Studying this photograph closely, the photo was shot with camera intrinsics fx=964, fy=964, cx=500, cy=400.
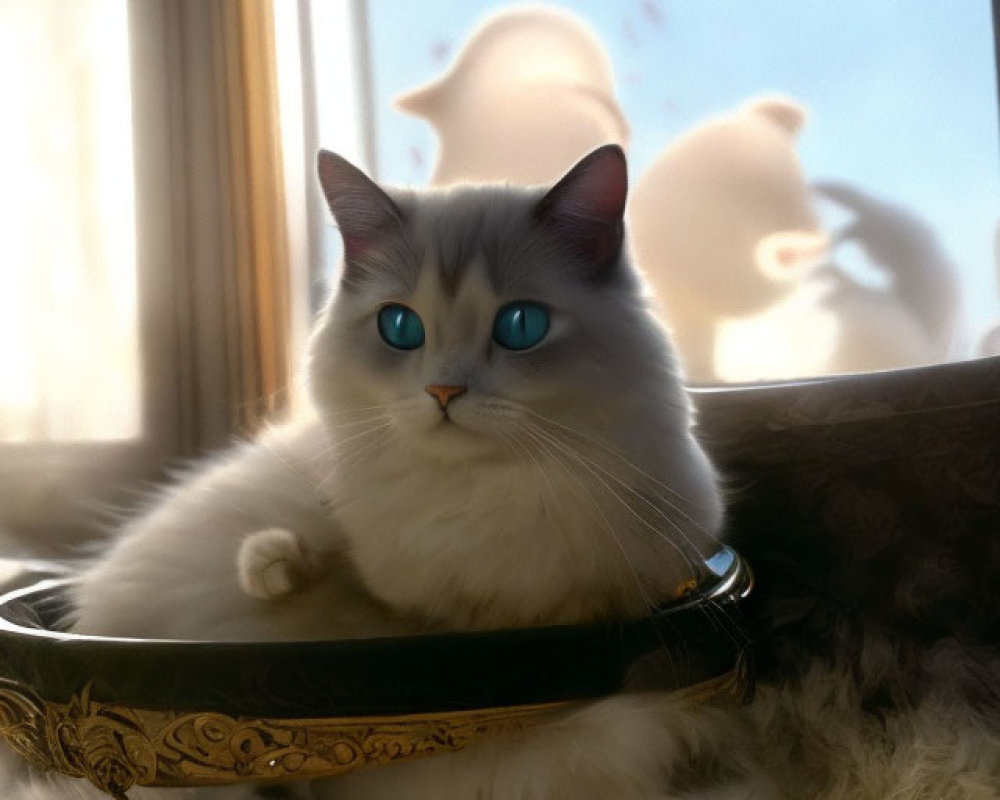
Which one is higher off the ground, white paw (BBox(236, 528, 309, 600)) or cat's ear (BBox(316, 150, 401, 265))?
cat's ear (BBox(316, 150, 401, 265))

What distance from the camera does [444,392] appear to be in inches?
29.3

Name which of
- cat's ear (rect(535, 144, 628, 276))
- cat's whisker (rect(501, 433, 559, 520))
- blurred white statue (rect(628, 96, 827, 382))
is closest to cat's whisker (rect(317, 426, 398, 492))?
cat's whisker (rect(501, 433, 559, 520))

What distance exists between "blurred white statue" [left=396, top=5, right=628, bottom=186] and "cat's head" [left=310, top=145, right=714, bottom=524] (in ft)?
4.31

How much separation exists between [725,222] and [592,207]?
141cm

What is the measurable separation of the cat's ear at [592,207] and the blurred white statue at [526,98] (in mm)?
1342

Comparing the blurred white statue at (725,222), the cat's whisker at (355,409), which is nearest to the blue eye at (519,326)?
the cat's whisker at (355,409)

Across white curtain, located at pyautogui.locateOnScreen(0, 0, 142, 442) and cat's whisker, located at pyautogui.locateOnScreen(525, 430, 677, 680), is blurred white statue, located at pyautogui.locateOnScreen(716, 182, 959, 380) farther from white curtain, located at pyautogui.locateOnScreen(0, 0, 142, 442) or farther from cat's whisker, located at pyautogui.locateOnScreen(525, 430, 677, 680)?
white curtain, located at pyautogui.locateOnScreen(0, 0, 142, 442)

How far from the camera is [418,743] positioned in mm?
647

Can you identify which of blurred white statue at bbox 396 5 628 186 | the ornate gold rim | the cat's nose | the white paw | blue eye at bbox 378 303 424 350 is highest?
blurred white statue at bbox 396 5 628 186

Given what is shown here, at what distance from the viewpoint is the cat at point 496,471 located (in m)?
0.75

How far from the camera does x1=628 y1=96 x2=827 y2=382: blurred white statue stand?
2.11 m

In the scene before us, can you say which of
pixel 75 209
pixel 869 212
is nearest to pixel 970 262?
pixel 869 212

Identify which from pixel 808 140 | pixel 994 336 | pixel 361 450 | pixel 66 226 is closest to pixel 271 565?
pixel 361 450

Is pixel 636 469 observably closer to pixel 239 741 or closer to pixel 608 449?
pixel 608 449
